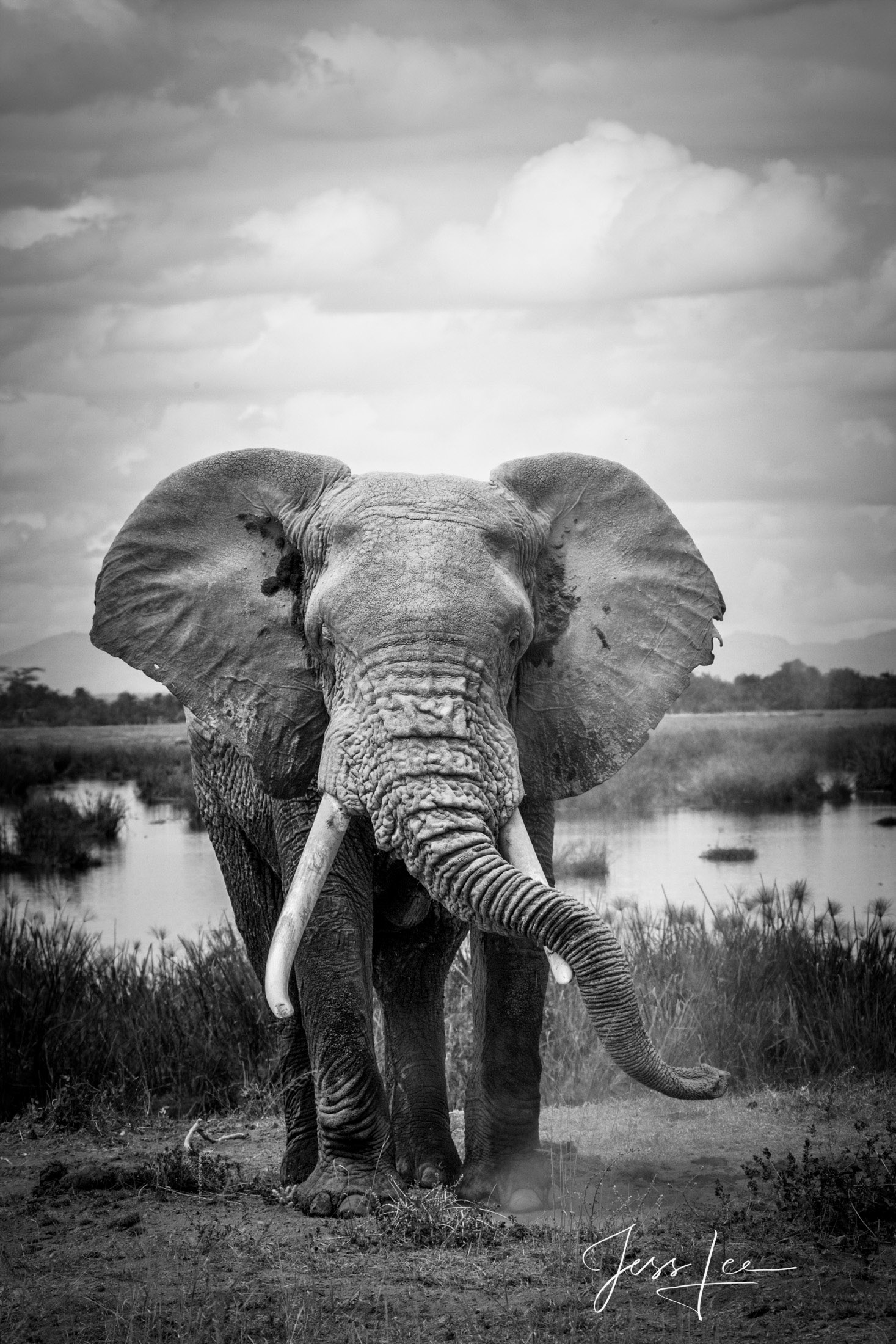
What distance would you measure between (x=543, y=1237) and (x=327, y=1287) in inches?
36.8

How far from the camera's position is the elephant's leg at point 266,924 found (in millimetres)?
6969

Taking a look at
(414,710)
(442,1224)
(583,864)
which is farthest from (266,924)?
(583,864)

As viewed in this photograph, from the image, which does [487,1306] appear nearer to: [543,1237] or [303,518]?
[543,1237]

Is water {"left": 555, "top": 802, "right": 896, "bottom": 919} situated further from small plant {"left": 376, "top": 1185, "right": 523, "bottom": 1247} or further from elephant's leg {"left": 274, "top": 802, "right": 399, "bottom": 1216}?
small plant {"left": 376, "top": 1185, "right": 523, "bottom": 1247}

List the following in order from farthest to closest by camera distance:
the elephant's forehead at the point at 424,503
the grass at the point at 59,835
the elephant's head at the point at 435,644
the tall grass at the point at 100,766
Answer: the tall grass at the point at 100,766, the grass at the point at 59,835, the elephant's forehead at the point at 424,503, the elephant's head at the point at 435,644

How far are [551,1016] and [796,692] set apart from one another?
18.6 metres

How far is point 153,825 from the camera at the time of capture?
25.9 m

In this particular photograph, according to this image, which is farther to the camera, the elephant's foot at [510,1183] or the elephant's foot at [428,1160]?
the elephant's foot at [428,1160]

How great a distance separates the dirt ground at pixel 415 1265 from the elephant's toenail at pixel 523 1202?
10cm

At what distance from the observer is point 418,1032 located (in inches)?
268

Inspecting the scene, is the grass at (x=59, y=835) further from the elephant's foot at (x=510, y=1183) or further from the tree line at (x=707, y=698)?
the elephant's foot at (x=510, y=1183)

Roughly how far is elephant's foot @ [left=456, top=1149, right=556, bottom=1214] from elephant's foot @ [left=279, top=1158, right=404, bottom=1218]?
29 centimetres
